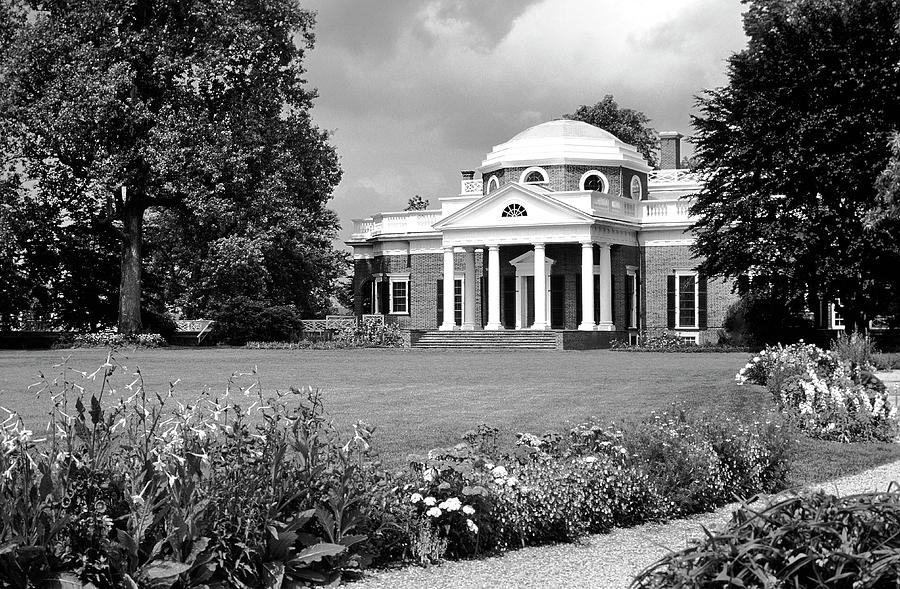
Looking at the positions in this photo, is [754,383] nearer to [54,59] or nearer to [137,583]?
[137,583]

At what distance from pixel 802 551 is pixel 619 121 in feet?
205

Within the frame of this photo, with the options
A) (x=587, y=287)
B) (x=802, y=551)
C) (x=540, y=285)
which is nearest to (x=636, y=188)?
(x=587, y=287)

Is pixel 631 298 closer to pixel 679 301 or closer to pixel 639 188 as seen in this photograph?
pixel 679 301

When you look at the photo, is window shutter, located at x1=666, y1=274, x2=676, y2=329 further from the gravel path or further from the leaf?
the leaf

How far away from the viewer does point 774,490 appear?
30.4 ft

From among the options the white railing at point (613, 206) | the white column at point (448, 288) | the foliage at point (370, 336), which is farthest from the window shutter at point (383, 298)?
Result: the white railing at point (613, 206)

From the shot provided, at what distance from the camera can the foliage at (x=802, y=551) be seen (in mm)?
2764

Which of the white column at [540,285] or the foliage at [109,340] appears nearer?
the foliage at [109,340]

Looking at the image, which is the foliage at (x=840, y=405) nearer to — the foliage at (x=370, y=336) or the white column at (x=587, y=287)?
the white column at (x=587, y=287)

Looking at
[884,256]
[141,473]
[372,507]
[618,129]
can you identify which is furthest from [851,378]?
[618,129]

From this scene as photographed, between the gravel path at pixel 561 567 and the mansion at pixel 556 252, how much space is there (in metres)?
32.2

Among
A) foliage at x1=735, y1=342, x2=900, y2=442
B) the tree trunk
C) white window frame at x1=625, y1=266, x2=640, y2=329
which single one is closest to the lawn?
foliage at x1=735, y1=342, x2=900, y2=442

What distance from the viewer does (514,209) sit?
141 feet

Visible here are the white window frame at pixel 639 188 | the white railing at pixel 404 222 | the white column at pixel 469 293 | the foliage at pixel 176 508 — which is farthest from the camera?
the white railing at pixel 404 222
